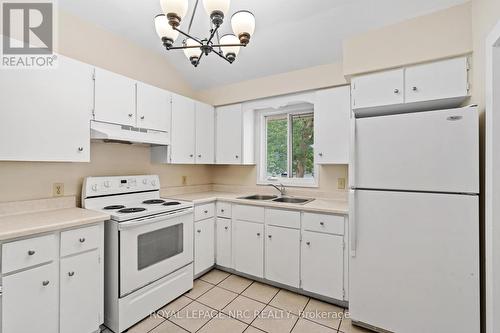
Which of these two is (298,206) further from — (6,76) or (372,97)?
(6,76)

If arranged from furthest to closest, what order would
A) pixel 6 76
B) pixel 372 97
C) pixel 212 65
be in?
pixel 212 65 < pixel 372 97 < pixel 6 76

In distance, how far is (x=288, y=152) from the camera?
129 inches

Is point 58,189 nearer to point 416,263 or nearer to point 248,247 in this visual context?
point 248,247

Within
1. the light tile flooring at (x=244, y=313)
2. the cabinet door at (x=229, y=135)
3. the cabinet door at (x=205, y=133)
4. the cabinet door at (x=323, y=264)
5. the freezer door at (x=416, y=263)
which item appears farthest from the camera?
the cabinet door at (x=229, y=135)

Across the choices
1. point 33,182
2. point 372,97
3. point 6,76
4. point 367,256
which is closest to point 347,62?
point 372,97

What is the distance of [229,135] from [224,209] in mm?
1077

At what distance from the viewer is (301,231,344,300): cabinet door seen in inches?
83.7

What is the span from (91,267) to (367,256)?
82.2 inches

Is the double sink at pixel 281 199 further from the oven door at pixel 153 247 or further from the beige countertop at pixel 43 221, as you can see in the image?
the beige countertop at pixel 43 221

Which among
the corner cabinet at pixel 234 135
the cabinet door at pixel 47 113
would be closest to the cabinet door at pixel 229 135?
the corner cabinet at pixel 234 135

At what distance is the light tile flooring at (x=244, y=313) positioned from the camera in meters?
1.88

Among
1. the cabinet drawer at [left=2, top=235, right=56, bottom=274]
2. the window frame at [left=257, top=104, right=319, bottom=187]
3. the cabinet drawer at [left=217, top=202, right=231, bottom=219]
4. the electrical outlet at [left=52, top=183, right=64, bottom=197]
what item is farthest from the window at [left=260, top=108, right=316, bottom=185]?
the cabinet drawer at [left=2, top=235, right=56, bottom=274]

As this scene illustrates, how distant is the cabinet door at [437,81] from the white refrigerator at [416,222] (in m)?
0.37

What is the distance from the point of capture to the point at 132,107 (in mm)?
2316
